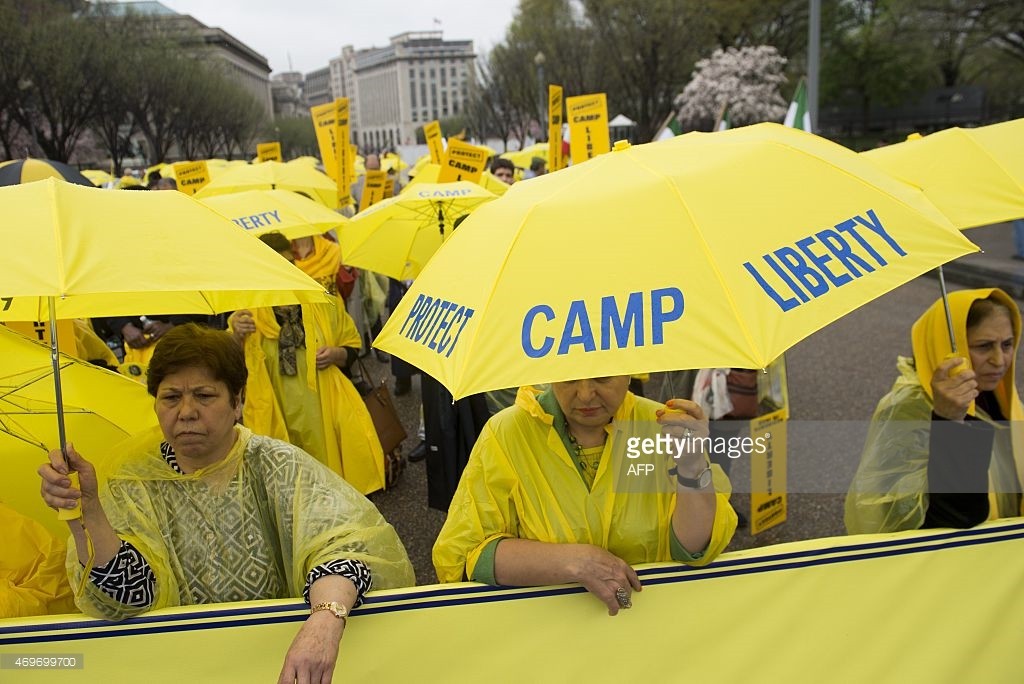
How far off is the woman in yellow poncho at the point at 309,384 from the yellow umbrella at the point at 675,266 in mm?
2510

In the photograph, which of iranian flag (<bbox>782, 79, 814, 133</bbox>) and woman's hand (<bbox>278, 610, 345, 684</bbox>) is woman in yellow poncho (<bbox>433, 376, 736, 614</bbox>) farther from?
iranian flag (<bbox>782, 79, 814, 133</bbox>)

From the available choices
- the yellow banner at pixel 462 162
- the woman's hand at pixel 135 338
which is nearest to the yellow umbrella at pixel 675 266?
the woman's hand at pixel 135 338

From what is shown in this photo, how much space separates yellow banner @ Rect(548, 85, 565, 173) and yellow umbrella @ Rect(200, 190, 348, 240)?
3139 millimetres

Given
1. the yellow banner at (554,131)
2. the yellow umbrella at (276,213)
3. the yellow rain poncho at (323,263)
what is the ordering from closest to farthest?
1. the yellow umbrella at (276,213)
2. the yellow rain poncho at (323,263)
3. the yellow banner at (554,131)

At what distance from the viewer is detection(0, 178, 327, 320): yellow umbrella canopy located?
1.49 metres

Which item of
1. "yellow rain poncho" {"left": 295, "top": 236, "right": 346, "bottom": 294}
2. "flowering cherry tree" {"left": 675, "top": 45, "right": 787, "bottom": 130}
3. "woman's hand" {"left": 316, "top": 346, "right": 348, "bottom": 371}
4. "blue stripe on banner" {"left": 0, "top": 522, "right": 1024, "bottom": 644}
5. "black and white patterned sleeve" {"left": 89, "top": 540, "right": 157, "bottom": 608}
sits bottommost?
"blue stripe on banner" {"left": 0, "top": 522, "right": 1024, "bottom": 644}

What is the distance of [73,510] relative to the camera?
1691 mm

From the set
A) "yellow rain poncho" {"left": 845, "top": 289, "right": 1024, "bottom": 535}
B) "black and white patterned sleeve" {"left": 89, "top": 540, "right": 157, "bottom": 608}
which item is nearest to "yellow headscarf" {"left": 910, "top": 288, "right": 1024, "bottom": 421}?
"yellow rain poncho" {"left": 845, "top": 289, "right": 1024, "bottom": 535}

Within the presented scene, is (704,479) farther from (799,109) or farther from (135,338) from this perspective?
(799,109)

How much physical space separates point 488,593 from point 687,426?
0.65 metres

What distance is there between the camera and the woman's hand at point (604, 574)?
181cm

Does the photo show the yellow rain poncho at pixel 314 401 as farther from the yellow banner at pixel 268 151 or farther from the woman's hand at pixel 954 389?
the yellow banner at pixel 268 151

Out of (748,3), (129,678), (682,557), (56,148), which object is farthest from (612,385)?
(748,3)

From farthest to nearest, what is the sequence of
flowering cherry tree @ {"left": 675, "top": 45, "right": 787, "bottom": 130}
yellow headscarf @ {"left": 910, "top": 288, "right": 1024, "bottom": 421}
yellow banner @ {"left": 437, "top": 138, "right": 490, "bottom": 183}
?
flowering cherry tree @ {"left": 675, "top": 45, "right": 787, "bottom": 130} < yellow banner @ {"left": 437, "top": 138, "right": 490, "bottom": 183} < yellow headscarf @ {"left": 910, "top": 288, "right": 1024, "bottom": 421}
